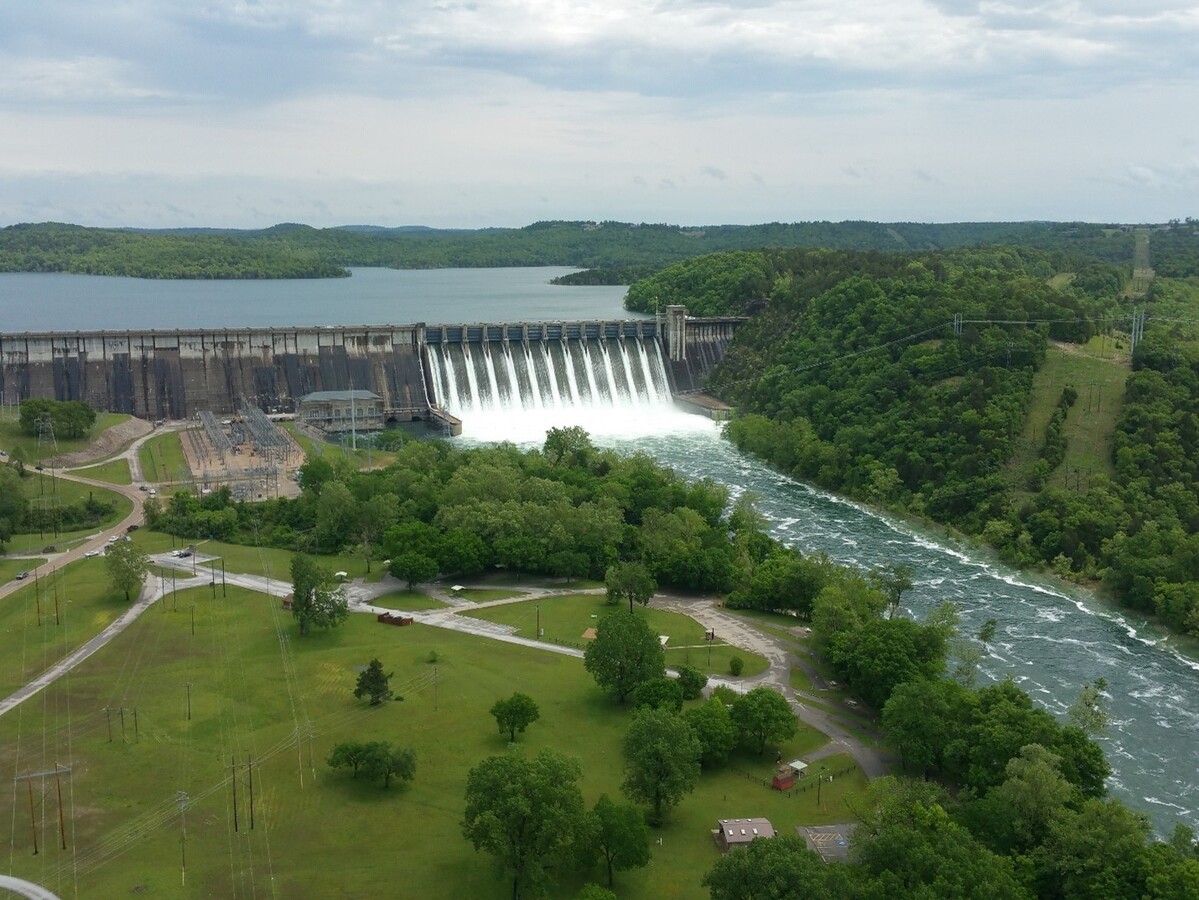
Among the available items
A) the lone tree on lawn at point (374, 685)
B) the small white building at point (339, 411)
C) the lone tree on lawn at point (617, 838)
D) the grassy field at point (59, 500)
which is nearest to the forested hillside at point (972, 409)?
the small white building at point (339, 411)

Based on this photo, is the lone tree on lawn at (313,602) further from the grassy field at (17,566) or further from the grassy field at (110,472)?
the grassy field at (110,472)

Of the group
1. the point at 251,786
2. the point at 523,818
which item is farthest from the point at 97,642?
the point at 523,818

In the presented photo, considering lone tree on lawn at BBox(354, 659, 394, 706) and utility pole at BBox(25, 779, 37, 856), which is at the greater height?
lone tree on lawn at BBox(354, 659, 394, 706)

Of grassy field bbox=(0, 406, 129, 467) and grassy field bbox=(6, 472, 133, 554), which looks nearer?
grassy field bbox=(6, 472, 133, 554)

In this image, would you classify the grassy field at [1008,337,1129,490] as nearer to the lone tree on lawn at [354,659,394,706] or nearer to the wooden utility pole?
the lone tree on lawn at [354,659,394,706]

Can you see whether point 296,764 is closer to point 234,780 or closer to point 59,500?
point 234,780

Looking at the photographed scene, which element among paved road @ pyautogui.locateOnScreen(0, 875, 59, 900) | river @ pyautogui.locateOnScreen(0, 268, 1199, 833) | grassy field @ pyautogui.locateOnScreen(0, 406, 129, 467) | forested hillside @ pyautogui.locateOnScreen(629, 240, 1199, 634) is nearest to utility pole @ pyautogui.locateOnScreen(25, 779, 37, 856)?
paved road @ pyautogui.locateOnScreen(0, 875, 59, 900)
